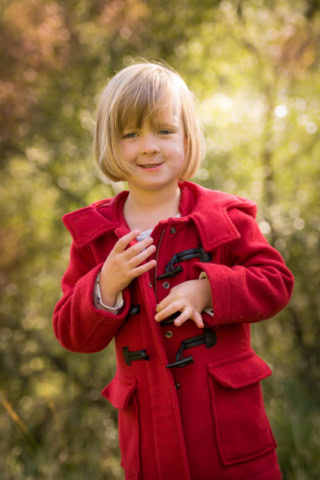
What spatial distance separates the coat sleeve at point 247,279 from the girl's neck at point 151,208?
0.25m

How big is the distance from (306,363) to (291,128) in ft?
6.07

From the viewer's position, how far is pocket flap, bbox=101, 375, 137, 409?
1.89 m

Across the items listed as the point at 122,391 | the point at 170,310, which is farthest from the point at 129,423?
the point at 170,310

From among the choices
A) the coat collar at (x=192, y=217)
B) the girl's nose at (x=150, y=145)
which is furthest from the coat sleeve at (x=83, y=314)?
the girl's nose at (x=150, y=145)

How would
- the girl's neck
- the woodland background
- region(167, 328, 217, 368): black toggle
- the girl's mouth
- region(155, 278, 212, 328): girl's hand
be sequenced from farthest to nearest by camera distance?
the woodland background
the girl's neck
the girl's mouth
region(167, 328, 217, 368): black toggle
region(155, 278, 212, 328): girl's hand

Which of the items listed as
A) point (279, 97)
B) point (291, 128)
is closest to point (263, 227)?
point (291, 128)

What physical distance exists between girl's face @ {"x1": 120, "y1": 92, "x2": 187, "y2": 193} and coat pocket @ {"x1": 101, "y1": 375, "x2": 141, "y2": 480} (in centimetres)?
78

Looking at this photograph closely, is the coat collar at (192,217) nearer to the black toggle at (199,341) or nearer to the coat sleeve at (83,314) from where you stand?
the coat sleeve at (83,314)

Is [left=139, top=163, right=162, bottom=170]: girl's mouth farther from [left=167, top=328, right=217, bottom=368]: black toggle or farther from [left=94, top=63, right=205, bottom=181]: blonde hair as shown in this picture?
[left=167, top=328, right=217, bottom=368]: black toggle

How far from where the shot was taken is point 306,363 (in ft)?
12.8

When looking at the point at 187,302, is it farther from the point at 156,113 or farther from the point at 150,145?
the point at 156,113

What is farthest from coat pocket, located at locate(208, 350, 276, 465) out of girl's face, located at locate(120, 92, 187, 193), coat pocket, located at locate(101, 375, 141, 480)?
girl's face, located at locate(120, 92, 187, 193)

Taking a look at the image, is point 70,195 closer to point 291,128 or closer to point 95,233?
point 291,128

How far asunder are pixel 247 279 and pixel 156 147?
0.59 meters
